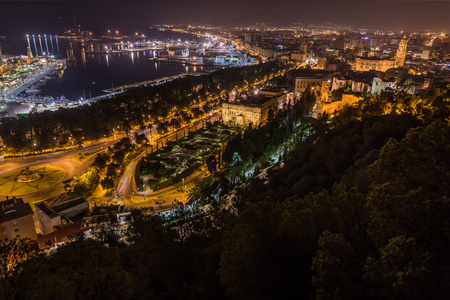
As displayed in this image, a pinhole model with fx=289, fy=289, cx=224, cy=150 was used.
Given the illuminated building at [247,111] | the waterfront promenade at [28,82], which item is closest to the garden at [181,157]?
the illuminated building at [247,111]

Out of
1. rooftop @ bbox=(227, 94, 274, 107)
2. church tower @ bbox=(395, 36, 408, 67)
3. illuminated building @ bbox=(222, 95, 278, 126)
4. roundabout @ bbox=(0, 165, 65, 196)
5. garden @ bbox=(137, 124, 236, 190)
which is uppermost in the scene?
church tower @ bbox=(395, 36, 408, 67)

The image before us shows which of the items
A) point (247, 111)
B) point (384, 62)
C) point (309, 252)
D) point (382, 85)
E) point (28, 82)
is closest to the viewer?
point (309, 252)

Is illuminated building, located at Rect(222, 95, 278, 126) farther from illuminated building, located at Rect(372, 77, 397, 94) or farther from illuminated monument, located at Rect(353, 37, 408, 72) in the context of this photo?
illuminated monument, located at Rect(353, 37, 408, 72)

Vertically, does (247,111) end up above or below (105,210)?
above

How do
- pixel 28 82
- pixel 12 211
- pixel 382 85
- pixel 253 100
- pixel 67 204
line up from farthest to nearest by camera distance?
pixel 28 82 → pixel 253 100 → pixel 382 85 → pixel 67 204 → pixel 12 211

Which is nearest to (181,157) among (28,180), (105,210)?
(105,210)

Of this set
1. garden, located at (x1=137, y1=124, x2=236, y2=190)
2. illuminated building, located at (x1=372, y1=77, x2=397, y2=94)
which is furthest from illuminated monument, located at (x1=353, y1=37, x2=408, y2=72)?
garden, located at (x1=137, y1=124, x2=236, y2=190)

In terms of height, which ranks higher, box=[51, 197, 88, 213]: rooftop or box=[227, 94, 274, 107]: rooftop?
box=[227, 94, 274, 107]: rooftop

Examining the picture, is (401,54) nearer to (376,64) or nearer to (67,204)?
(376,64)

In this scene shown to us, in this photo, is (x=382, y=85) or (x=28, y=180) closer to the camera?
(x=28, y=180)
